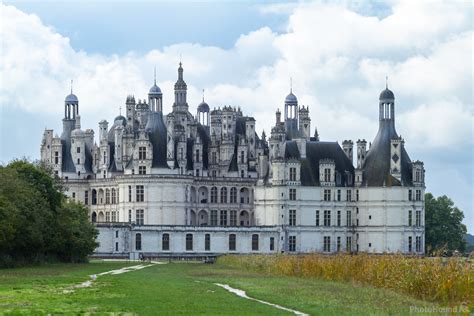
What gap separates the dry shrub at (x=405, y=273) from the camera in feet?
133

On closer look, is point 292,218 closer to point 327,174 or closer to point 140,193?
point 327,174

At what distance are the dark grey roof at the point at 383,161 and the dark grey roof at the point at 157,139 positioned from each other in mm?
18451

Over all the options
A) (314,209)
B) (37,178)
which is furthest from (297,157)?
(37,178)

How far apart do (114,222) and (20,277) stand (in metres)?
53.9

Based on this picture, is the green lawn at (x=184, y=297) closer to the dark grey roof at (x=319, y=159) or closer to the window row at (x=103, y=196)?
the dark grey roof at (x=319, y=159)

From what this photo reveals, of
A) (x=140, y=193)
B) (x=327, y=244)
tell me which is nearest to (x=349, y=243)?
(x=327, y=244)

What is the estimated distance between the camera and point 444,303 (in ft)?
130

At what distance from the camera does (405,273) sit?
147ft

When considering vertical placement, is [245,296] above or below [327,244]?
above

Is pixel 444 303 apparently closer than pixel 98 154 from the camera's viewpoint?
Yes

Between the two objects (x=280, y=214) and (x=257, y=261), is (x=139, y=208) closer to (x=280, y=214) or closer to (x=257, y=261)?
(x=280, y=214)

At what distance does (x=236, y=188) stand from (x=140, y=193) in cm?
1075

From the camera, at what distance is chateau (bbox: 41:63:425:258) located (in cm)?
10900

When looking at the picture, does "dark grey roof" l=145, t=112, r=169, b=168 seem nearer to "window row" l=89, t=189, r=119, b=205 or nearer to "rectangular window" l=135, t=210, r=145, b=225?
"rectangular window" l=135, t=210, r=145, b=225
